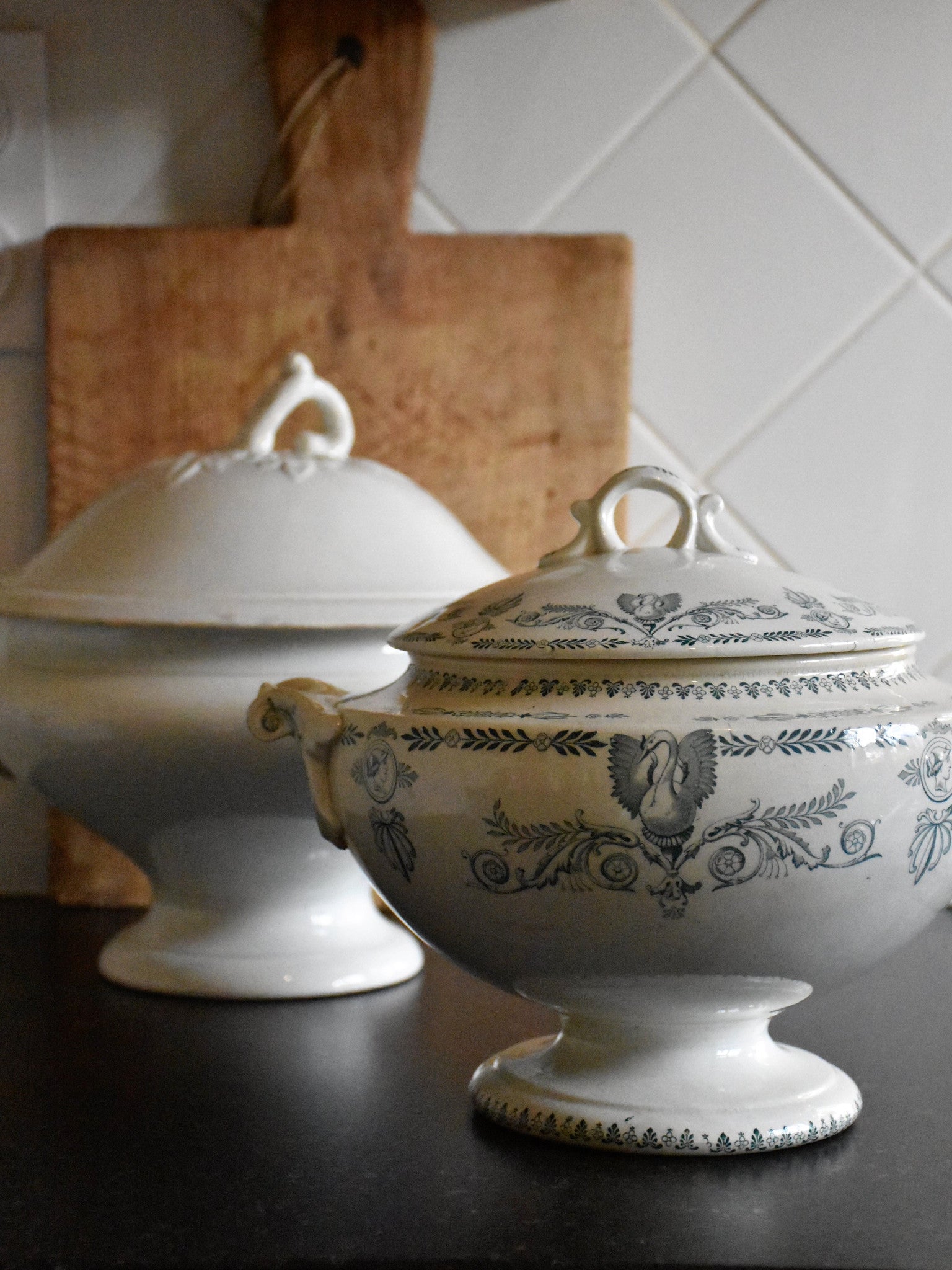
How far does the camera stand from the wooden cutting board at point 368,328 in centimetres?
95

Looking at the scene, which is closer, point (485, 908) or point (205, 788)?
point (485, 908)

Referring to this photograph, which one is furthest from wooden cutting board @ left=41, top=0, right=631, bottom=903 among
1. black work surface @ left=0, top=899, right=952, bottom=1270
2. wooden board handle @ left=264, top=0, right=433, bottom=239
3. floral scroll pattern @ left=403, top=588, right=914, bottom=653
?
floral scroll pattern @ left=403, top=588, right=914, bottom=653

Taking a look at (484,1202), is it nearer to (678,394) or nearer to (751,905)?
(751,905)

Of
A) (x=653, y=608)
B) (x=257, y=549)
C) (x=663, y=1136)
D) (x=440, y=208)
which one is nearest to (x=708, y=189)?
(x=440, y=208)

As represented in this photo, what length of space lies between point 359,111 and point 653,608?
56 centimetres

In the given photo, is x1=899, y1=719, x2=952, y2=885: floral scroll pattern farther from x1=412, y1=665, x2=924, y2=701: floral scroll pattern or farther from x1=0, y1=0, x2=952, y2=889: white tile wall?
x1=0, y1=0, x2=952, y2=889: white tile wall

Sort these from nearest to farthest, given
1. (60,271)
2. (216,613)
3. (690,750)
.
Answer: (690,750) → (216,613) → (60,271)

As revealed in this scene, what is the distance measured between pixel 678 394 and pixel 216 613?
1.35 feet

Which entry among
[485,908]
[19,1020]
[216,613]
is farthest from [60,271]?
[485,908]

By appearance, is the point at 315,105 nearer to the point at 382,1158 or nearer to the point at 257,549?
the point at 257,549

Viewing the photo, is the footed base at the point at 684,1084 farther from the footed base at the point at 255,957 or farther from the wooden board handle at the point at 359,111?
the wooden board handle at the point at 359,111

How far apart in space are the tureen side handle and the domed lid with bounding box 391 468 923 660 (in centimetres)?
Result: 4

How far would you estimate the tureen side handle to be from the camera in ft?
1.87

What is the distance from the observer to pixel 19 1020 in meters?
Result: 0.72
